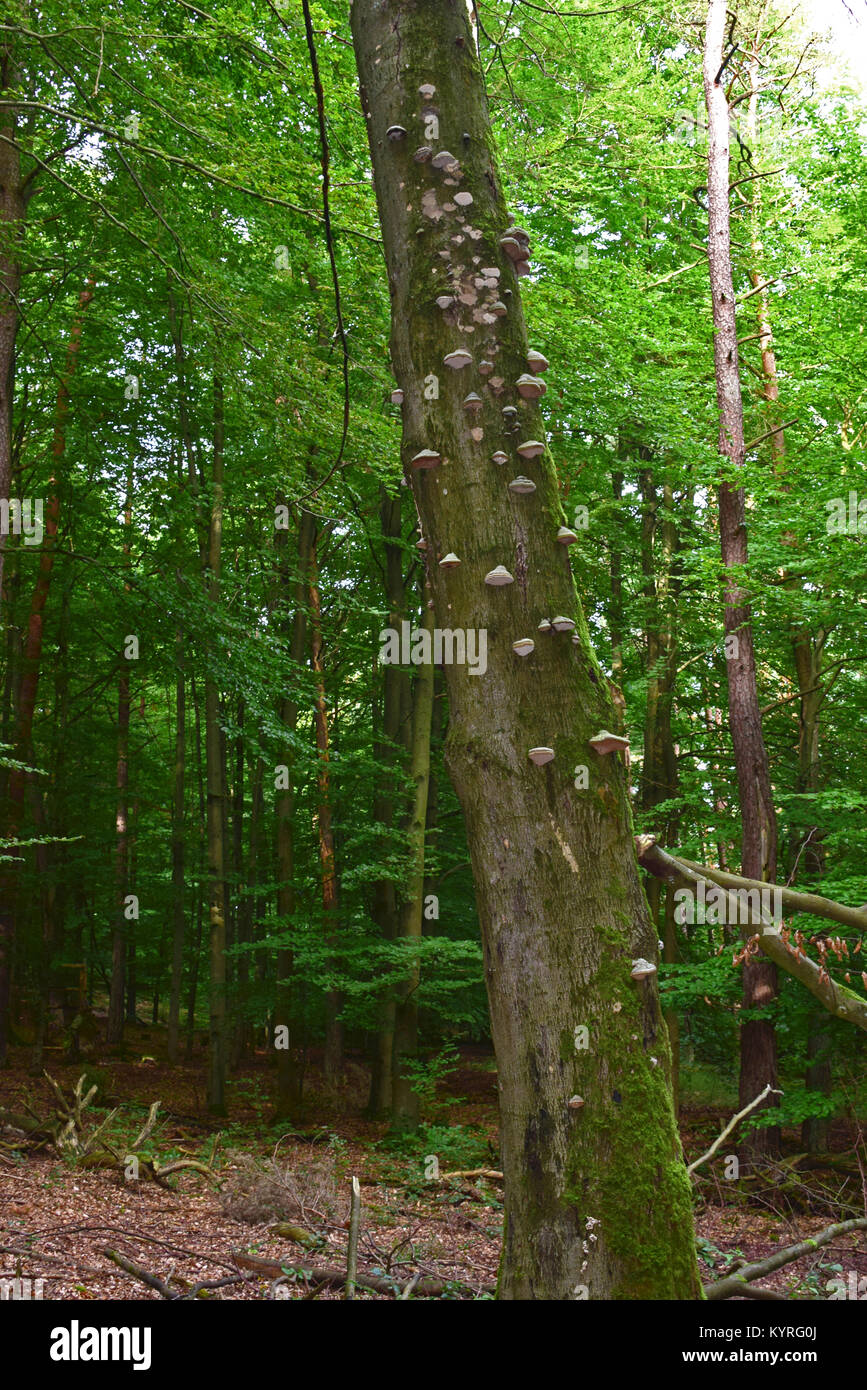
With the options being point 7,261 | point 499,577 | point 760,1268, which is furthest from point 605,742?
point 7,261

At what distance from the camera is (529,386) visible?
2777 millimetres

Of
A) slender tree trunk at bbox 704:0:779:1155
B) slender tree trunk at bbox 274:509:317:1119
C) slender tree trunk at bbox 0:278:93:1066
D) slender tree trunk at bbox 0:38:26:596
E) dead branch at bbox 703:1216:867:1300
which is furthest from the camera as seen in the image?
slender tree trunk at bbox 274:509:317:1119

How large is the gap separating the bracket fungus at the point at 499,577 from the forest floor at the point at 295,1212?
3.83 meters

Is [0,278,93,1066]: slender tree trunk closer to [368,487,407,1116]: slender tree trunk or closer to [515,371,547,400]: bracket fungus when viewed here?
[368,487,407,1116]: slender tree trunk

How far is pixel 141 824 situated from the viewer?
18.9 m

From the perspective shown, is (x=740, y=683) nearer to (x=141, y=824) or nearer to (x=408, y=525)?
(x=408, y=525)

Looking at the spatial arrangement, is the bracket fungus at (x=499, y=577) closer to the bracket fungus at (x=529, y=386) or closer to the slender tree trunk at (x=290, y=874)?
the bracket fungus at (x=529, y=386)

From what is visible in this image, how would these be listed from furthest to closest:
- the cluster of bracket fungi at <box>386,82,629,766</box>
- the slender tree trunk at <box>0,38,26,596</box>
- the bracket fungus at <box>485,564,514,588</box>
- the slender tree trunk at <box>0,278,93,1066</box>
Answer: the slender tree trunk at <box>0,278,93,1066</box>
the slender tree trunk at <box>0,38,26,596</box>
the cluster of bracket fungi at <box>386,82,629,766</box>
the bracket fungus at <box>485,564,514,588</box>

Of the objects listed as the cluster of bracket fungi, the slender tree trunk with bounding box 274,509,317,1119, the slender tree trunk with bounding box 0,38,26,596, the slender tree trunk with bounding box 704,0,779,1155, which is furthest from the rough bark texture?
the slender tree trunk with bounding box 274,509,317,1119

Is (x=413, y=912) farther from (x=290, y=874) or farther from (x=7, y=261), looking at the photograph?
(x=7, y=261)

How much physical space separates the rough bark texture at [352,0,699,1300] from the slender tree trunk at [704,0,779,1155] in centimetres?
796

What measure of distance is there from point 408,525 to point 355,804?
481 cm

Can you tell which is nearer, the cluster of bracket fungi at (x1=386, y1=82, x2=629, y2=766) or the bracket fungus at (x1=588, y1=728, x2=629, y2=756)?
the bracket fungus at (x1=588, y1=728, x2=629, y2=756)

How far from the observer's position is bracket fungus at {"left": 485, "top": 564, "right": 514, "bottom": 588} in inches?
102
